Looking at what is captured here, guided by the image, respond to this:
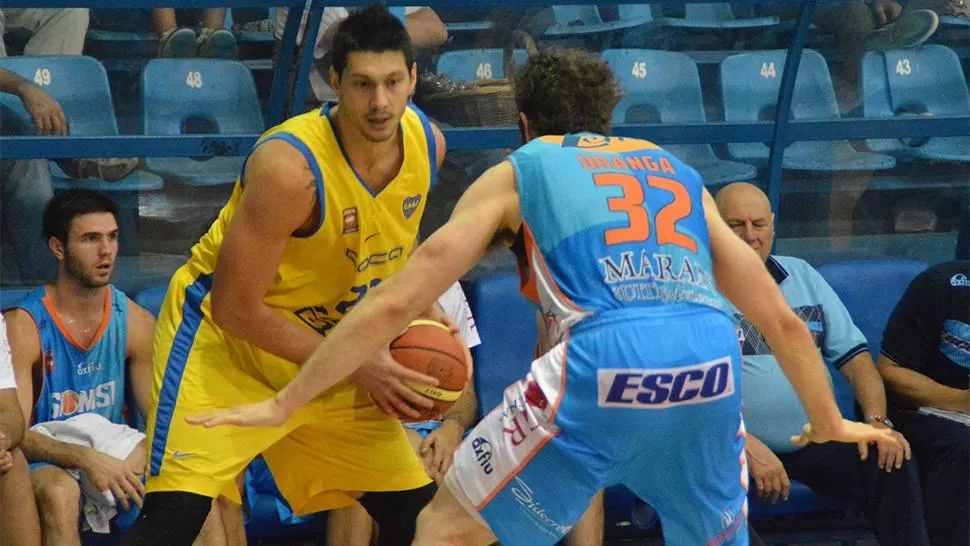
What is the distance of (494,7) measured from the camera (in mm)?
5340

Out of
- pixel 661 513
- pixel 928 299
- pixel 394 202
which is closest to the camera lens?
pixel 661 513

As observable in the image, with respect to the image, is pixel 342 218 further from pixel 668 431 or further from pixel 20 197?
pixel 20 197

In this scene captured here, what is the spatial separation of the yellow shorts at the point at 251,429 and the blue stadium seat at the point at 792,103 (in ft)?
8.18

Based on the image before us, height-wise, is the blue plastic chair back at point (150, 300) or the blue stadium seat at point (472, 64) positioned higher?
the blue stadium seat at point (472, 64)

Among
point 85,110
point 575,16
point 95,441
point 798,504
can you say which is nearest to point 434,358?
point 95,441

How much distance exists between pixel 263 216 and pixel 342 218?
0.92 ft

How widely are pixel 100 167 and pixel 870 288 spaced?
319cm

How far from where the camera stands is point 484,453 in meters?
3.09

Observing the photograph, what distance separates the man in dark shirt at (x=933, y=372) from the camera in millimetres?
4809

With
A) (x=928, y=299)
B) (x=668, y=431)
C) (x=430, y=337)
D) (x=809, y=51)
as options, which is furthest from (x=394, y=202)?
(x=809, y=51)

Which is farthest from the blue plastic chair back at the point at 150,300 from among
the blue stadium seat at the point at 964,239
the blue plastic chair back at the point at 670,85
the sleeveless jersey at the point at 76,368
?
the blue stadium seat at the point at 964,239

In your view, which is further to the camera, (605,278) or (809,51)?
(809,51)

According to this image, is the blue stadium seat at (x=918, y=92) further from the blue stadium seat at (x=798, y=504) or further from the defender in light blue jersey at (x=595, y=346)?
the defender in light blue jersey at (x=595, y=346)

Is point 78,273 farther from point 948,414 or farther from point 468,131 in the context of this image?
point 948,414
